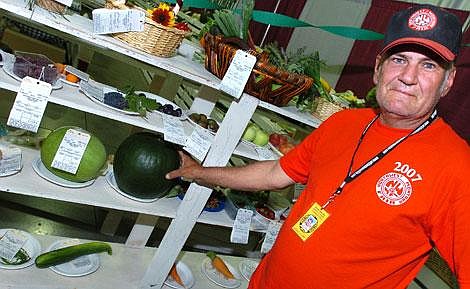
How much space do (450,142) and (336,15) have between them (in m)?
3.41

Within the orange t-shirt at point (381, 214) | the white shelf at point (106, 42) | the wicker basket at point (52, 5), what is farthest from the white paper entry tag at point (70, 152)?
the orange t-shirt at point (381, 214)

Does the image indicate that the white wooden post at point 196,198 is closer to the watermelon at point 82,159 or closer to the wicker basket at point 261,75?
the wicker basket at point 261,75

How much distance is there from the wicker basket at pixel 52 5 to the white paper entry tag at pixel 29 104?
0.96 feet

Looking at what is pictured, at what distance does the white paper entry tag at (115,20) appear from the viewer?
5.97 feet

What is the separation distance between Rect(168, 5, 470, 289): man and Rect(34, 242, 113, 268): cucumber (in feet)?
4.16

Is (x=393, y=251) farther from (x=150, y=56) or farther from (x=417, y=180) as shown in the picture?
(x=150, y=56)

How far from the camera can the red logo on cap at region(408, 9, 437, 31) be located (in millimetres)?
1682

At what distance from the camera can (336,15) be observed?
4801mm

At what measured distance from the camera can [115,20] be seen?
6.03ft

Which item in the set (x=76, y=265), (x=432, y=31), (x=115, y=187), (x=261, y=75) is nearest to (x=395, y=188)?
(x=432, y=31)

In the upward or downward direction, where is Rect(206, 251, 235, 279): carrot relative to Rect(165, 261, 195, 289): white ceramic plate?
upward

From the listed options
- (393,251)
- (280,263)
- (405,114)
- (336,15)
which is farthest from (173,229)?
(336,15)

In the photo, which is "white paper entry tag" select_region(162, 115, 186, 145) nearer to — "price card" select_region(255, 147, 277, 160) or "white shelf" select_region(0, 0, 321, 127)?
"white shelf" select_region(0, 0, 321, 127)

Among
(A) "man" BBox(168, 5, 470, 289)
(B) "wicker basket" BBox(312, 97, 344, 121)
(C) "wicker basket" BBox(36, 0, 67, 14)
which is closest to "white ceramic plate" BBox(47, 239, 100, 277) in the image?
(A) "man" BBox(168, 5, 470, 289)
